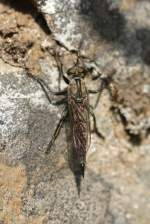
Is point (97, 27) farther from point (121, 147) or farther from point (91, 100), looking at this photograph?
point (121, 147)

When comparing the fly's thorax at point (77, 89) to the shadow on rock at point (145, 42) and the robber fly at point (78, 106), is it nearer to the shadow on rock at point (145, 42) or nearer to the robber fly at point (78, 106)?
the robber fly at point (78, 106)

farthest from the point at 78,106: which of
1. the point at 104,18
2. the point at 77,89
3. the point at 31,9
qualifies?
the point at 31,9

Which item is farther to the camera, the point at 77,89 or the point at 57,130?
the point at 77,89

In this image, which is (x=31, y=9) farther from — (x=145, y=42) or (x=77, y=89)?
(x=145, y=42)

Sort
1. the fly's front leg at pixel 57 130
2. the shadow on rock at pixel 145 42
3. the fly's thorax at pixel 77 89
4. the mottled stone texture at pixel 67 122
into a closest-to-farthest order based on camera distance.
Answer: the mottled stone texture at pixel 67 122
the fly's front leg at pixel 57 130
the fly's thorax at pixel 77 89
the shadow on rock at pixel 145 42

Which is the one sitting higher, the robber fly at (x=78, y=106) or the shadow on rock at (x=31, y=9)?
the shadow on rock at (x=31, y=9)

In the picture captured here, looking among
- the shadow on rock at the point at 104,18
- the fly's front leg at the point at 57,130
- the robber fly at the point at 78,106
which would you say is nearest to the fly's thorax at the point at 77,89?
the robber fly at the point at 78,106

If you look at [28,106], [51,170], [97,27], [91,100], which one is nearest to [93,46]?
[97,27]
